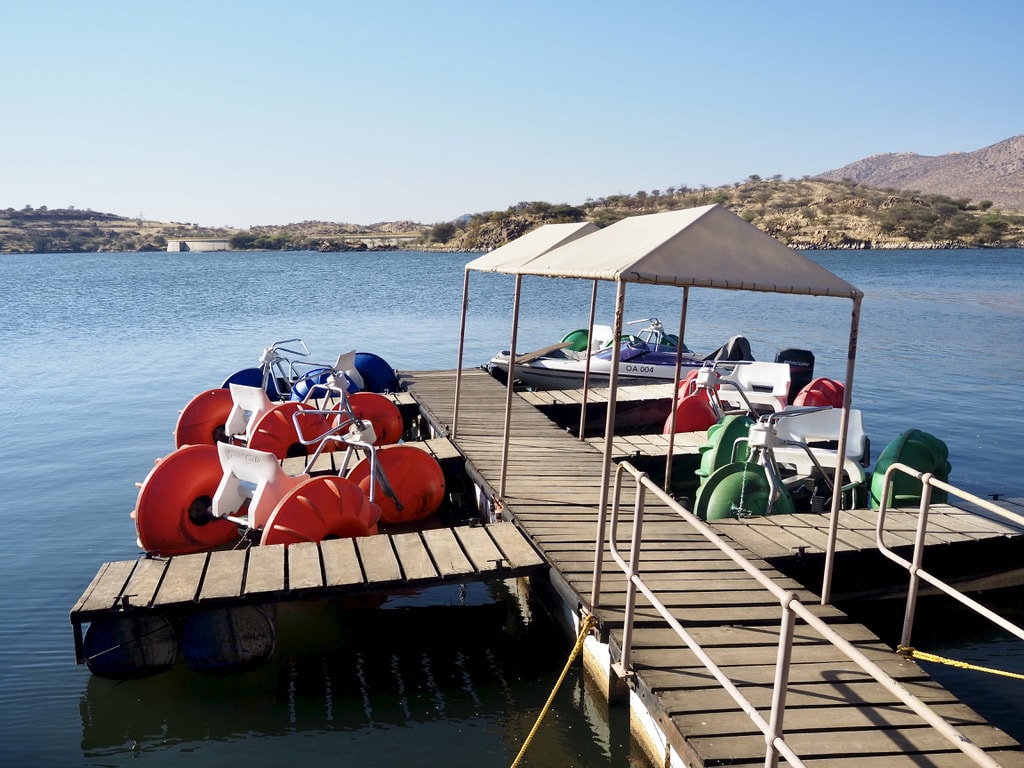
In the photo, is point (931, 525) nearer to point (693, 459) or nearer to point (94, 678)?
point (693, 459)

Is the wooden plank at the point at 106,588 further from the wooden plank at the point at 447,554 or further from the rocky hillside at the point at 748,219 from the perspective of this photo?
the rocky hillside at the point at 748,219

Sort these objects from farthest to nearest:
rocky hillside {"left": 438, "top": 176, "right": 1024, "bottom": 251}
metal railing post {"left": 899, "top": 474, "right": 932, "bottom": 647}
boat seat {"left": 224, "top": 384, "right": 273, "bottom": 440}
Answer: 1. rocky hillside {"left": 438, "top": 176, "right": 1024, "bottom": 251}
2. boat seat {"left": 224, "top": 384, "right": 273, "bottom": 440}
3. metal railing post {"left": 899, "top": 474, "right": 932, "bottom": 647}

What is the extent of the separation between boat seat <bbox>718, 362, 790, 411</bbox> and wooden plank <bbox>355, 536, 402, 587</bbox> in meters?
6.68

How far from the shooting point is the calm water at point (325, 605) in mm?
6242

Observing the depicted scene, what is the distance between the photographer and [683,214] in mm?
6816

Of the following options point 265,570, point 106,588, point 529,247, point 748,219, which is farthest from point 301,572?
point 748,219

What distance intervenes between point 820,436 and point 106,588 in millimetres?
7005

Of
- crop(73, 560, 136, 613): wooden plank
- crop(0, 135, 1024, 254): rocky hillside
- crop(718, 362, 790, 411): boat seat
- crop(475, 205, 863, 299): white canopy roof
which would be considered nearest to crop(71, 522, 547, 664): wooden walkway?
crop(73, 560, 136, 613): wooden plank

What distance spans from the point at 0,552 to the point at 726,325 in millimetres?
29663

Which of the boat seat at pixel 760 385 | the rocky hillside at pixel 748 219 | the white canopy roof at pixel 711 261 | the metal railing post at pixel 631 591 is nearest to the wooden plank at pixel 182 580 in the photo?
the metal railing post at pixel 631 591

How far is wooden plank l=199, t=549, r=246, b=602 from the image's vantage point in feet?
20.9

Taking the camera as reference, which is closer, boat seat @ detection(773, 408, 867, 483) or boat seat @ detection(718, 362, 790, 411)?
boat seat @ detection(773, 408, 867, 483)

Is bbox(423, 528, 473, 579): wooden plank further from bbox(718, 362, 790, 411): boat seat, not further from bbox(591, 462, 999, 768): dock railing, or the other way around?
bbox(718, 362, 790, 411): boat seat

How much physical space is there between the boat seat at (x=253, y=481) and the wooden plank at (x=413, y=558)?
1298 mm
